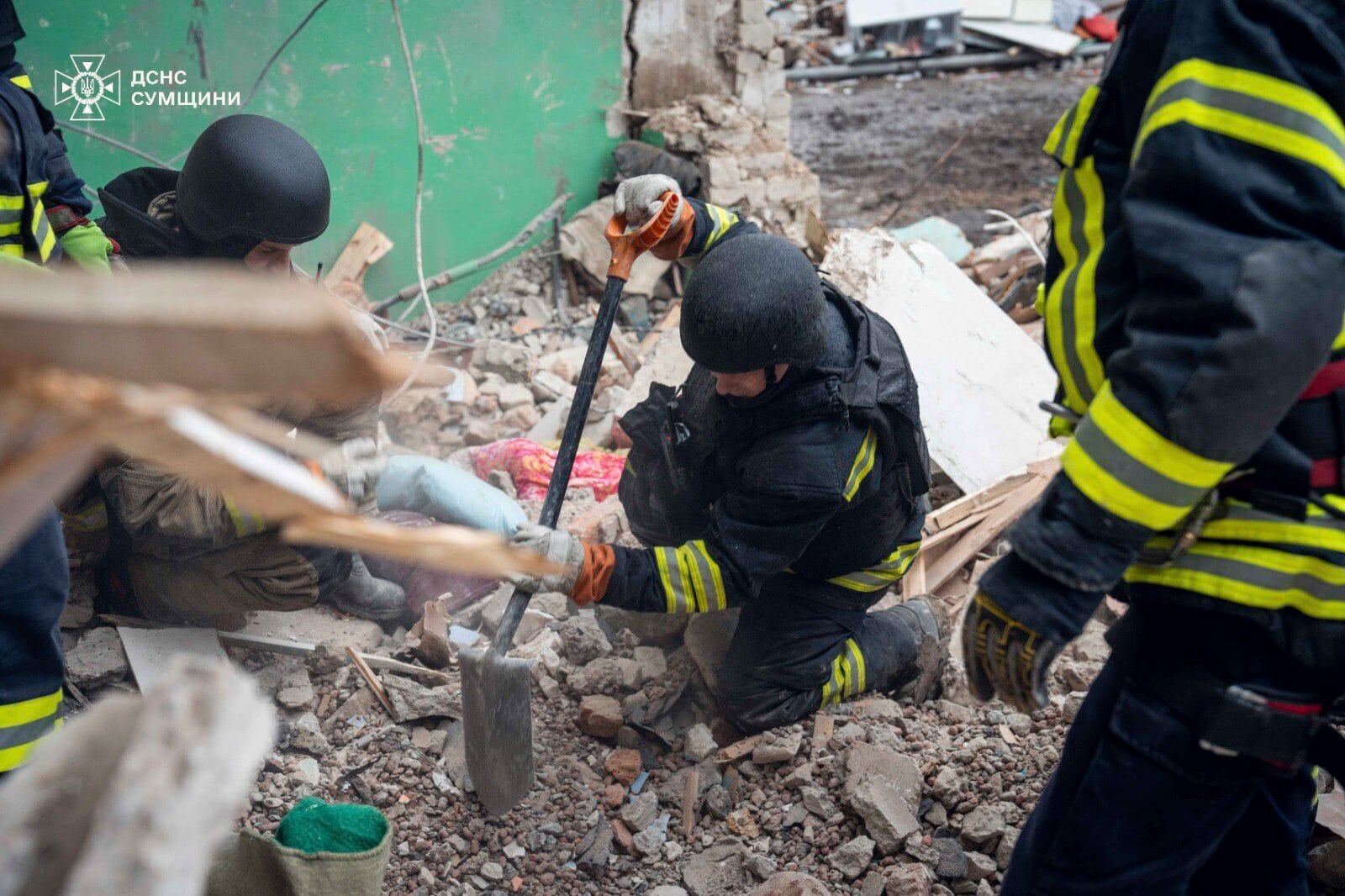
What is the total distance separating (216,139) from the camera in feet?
9.75

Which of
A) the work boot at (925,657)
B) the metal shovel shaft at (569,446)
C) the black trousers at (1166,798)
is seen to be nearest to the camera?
the black trousers at (1166,798)

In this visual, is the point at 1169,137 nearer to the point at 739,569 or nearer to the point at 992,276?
the point at 739,569

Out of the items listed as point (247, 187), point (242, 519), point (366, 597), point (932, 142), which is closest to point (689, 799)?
point (366, 597)

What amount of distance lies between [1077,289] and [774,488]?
110cm

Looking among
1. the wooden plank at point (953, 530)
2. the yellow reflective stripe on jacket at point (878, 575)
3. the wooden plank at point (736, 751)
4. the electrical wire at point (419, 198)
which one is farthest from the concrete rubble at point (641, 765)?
the electrical wire at point (419, 198)

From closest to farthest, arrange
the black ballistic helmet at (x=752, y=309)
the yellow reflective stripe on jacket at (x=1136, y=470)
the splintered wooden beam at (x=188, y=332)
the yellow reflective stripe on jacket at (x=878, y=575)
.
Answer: the splintered wooden beam at (x=188, y=332) < the yellow reflective stripe on jacket at (x=1136, y=470) < the black ballistic helmet at (x=752, y=309) < the yellow reflective stripe on jacket at (x=878, y=575)

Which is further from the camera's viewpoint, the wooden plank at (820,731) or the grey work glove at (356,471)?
the wooden plank at (820,731)

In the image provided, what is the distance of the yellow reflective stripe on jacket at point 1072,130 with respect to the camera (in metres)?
1.83

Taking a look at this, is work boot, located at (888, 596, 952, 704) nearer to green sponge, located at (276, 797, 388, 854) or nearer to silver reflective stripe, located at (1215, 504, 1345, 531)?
silver reflective stripe, located at (1215, 504, 1345, 531)

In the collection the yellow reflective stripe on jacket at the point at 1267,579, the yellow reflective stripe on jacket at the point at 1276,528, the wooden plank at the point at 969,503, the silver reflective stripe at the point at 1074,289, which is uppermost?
the silver reflective stripe at the point at 1074,289

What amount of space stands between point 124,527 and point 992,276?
5.08 metres

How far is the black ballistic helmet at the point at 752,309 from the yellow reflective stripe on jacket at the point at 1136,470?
3.46 ft

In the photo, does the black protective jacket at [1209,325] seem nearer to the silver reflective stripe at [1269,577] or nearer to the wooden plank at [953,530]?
the silver reflective stripe at [1269,577]

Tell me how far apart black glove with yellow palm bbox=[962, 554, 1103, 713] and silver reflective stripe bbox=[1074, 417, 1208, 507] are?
222mm
